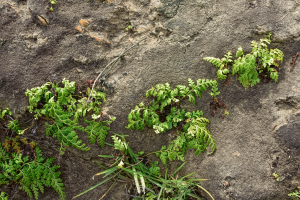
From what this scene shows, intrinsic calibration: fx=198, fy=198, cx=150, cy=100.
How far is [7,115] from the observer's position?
3.35 meters

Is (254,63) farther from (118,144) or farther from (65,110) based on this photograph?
(65,110)

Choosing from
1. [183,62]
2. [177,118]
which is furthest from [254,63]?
[177,118]

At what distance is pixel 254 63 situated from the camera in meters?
3.09

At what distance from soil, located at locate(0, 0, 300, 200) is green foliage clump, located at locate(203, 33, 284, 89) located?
0.13 m

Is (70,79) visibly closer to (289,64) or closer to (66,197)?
(66,197)

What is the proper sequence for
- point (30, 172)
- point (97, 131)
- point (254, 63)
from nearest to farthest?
1. point (254, 63)
2. point (97, 131)
3. point (30, 172)

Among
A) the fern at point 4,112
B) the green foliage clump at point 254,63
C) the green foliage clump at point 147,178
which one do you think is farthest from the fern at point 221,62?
the fern at point 4,112

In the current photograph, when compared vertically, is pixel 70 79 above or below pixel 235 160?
above

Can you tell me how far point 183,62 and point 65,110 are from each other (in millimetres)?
2120

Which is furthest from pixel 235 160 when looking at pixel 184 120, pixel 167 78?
pixel 167 78

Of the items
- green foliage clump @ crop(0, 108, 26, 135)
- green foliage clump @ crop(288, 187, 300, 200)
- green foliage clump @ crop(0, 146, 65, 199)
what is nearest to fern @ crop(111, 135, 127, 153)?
green foliage clump @ crop(0, 146, 65, 199)

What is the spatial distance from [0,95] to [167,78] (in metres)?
2.82

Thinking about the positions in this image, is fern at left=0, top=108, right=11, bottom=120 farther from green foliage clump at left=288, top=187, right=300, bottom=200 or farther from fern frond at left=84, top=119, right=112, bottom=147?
green foliage clump at left=288, top=187, right=300, bottom=200

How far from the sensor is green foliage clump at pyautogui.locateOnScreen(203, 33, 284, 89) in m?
3.10
